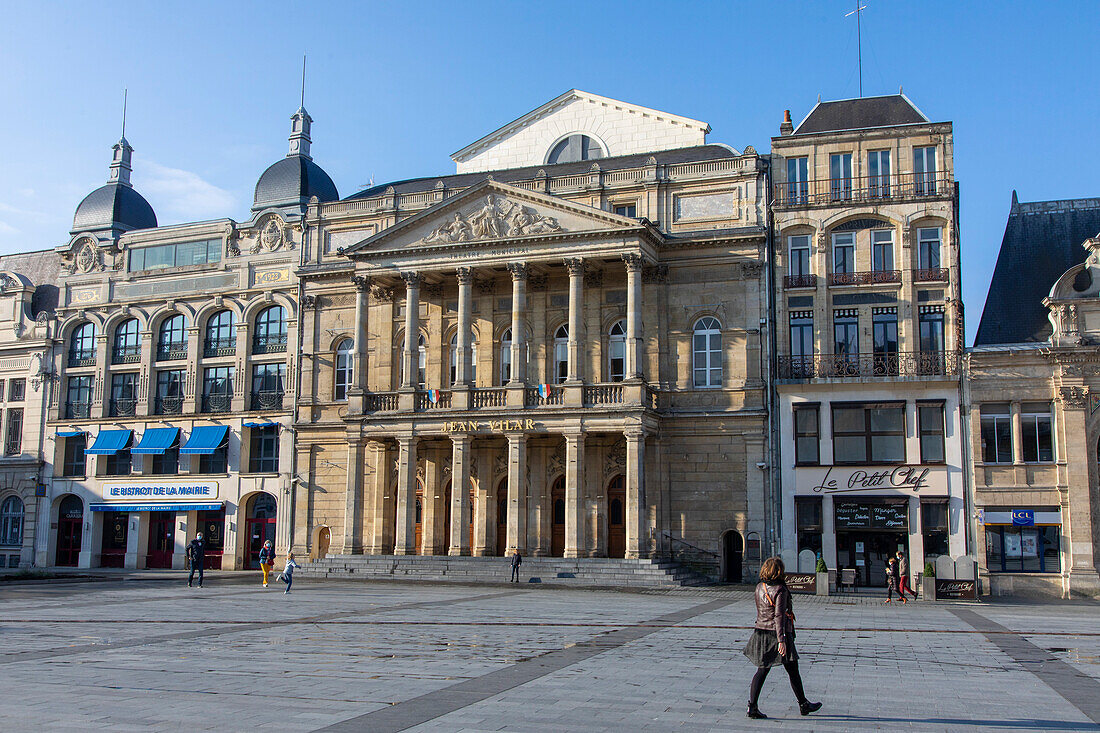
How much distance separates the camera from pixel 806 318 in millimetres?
39594

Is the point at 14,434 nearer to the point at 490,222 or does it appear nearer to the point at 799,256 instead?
the point at 490,222

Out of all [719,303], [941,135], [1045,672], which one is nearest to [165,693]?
[1045,672]

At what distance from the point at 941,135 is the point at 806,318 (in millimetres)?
8985

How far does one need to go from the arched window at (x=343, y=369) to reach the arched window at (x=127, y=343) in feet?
42.2

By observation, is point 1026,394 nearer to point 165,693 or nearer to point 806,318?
point 806,318

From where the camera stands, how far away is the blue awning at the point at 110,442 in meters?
50.0

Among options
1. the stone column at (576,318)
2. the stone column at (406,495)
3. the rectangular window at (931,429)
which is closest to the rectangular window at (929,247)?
the rectangular window at (931,429)

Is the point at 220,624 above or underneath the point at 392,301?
underneath

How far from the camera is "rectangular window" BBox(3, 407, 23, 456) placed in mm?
52875

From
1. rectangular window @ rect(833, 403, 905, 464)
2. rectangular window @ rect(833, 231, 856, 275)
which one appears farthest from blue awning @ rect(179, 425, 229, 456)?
rectangular window @ rect(833, 231, 856, 275)

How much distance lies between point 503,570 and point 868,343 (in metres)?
16.8

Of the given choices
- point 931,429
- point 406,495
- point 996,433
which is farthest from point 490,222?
point 996,433

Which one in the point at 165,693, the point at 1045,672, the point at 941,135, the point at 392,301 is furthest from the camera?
the point at 392,301

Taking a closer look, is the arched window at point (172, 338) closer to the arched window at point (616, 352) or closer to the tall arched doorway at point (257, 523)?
the tall arched doorway at point (257, 523)
